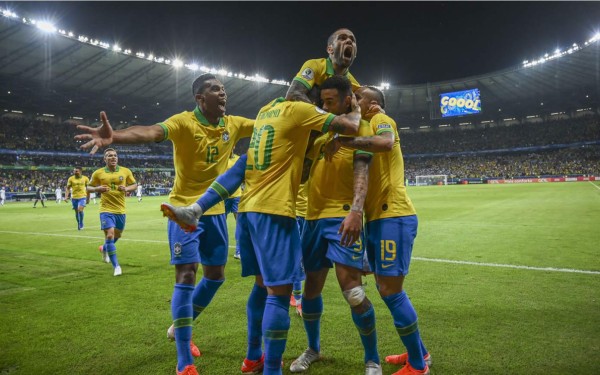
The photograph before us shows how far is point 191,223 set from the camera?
2.90 m

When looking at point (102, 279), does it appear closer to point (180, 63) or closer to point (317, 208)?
point (317, 208)

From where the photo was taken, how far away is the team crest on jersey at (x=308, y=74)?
12.4 feet

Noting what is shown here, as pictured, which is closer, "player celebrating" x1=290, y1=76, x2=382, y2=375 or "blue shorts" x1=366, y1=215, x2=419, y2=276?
"player celebrating" x1=290, y1=76, x2=382, y2=375

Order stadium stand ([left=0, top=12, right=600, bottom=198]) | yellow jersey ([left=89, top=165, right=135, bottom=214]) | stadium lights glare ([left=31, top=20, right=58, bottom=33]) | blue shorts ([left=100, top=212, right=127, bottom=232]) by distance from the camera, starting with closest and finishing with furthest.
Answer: blue shorts ([left=100, top=212, right=127, bottom=232])
yellow jersey ([left=89, top=165, right=135, bottom=214])
stadium lights glare ([left=31, top=20, right=58, bottom=33])
stadium stand ([left=0, top=12, right=600, bottom=198])

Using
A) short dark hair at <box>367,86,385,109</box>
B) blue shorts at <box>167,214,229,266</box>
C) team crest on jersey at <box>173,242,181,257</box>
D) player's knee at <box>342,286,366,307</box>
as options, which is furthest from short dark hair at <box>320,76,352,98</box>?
team crest on jersey at <box>173,242,181,257</box>

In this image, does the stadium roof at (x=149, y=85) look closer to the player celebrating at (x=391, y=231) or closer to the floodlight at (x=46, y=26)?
the floodlight at (x=46, y=26)

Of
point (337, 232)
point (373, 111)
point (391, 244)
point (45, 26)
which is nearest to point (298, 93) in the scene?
point (373, 111)

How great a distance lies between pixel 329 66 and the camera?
4176 millimetres

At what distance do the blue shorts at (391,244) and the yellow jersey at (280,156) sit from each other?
0.84m

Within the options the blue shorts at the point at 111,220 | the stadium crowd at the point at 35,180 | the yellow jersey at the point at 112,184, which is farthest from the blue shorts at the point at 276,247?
the stadium crowd at the point at 35,180

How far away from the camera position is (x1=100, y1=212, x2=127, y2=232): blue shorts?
8234 mm

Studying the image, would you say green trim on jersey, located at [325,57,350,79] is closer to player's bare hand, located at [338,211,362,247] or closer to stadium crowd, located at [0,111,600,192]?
player's bare hand, located at [338,211,362,247]

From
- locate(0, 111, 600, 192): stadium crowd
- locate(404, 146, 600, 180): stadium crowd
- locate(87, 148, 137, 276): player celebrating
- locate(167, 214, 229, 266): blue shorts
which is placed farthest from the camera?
locate(404, 146, 600, 180): stadium crowd

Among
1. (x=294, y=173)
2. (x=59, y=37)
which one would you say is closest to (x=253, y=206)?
(x=294, y=173)
